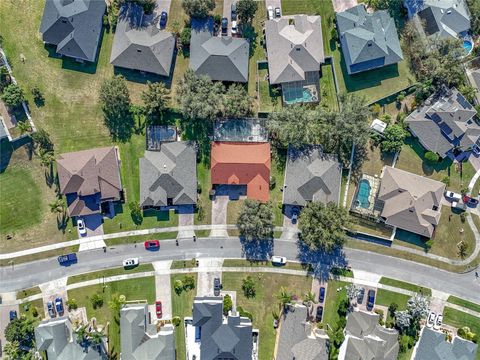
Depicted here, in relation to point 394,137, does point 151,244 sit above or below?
below

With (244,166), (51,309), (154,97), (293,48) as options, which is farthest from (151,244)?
(293,48)

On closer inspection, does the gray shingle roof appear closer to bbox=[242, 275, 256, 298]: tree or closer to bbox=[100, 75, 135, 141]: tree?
bbox=[100, 75, 135, 141]: tree

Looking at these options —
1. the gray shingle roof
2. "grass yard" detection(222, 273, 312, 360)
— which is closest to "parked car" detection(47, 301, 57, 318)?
"grass yard" detection(222, 273, 312, 360)

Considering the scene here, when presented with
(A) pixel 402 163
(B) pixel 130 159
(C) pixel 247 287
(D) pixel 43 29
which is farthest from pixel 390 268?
(D) pixel 43 29

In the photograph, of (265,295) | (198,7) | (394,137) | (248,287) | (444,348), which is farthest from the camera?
(265,295)

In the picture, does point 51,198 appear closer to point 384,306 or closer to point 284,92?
point 284,92

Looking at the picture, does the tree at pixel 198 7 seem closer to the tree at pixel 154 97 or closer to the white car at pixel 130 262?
the tree at pixel 154 97

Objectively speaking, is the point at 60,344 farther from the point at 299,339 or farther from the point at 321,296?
the point at 321,296
